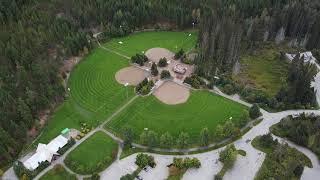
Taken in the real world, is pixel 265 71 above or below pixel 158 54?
below

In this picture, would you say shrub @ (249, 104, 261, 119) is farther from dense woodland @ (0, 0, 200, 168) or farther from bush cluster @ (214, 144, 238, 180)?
dense woodland @ (0, 0, 200, 168)

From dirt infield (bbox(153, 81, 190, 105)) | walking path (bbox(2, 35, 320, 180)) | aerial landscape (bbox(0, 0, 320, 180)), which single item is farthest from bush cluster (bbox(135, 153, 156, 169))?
dirt infield (bbox(153, 81, 190, 105))

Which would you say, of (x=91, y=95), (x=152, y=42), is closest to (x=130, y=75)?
(x=91, y=95)

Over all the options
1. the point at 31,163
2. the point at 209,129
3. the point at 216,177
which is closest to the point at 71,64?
the point at 31,163

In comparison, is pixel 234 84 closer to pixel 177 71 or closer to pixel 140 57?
pixel 177 71

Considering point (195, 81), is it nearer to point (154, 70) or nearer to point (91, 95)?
point (154, 70)
